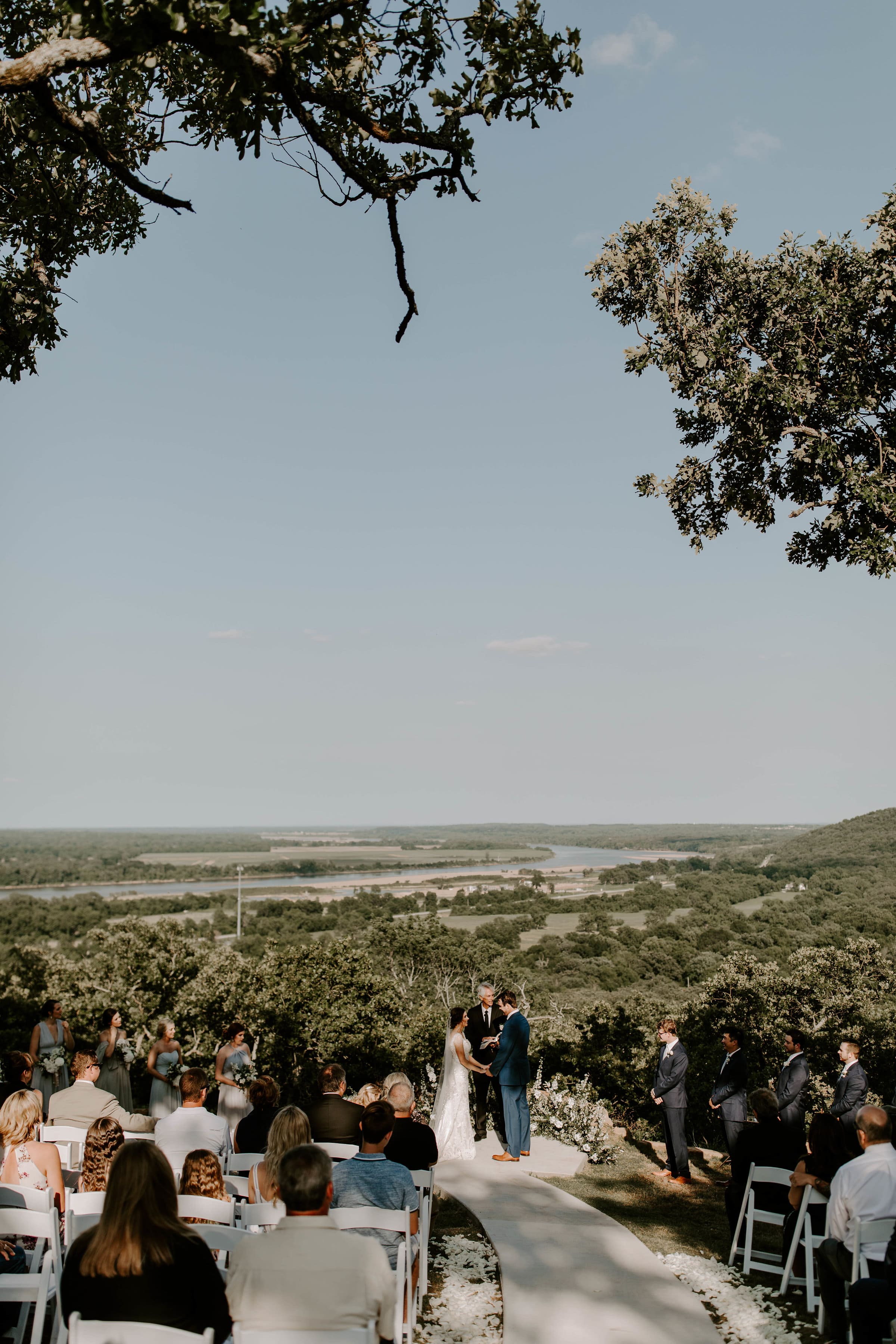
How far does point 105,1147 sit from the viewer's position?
4164mm

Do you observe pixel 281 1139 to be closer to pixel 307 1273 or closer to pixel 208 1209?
pixel 208 1209

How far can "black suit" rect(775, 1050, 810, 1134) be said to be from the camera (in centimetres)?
719

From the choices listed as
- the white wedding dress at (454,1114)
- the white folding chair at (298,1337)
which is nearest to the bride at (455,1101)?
the white wedding dress at (454,1114)

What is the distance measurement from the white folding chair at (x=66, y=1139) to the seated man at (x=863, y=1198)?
13.7 feet

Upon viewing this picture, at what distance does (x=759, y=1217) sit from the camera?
5523 millimetres

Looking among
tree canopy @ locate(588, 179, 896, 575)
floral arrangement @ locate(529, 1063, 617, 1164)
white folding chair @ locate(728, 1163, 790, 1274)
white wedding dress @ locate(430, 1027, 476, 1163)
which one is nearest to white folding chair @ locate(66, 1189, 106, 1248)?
white folding chair @ locate(728, 1163, 790, 1274)

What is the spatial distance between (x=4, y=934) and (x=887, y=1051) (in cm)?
4717

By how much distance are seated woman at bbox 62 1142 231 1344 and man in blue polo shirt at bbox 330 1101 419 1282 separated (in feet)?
4.53

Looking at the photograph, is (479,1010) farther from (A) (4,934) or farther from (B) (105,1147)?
(A) (4,934)

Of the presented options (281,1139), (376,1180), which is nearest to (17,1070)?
(281,1139)

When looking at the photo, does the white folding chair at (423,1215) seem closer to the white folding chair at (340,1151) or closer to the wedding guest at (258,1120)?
the white folding chair at (340,1151)

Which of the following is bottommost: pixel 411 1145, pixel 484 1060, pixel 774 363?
pixel 484 1060

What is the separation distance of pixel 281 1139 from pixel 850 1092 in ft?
16.0

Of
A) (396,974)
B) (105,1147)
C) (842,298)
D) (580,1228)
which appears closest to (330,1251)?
(105,1147)
